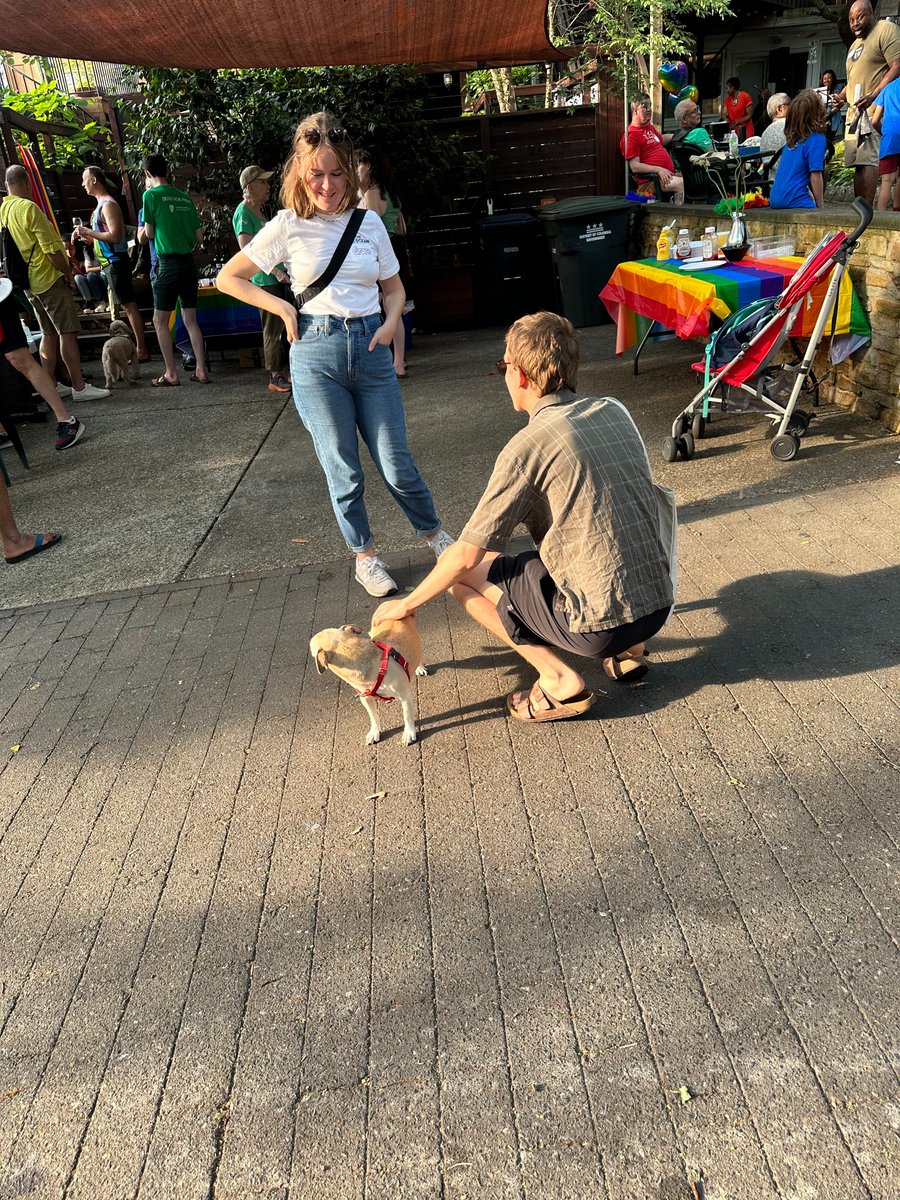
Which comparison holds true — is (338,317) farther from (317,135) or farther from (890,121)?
(890,121)

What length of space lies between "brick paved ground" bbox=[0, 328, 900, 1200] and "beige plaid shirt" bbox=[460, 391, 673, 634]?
56 cm

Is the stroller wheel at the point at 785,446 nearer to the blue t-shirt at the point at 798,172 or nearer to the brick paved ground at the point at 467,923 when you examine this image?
the brick paved ground at the point at 467,923

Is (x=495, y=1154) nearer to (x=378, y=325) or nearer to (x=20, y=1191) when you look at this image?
(x=20, y=1191)

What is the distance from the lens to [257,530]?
16.7 feet

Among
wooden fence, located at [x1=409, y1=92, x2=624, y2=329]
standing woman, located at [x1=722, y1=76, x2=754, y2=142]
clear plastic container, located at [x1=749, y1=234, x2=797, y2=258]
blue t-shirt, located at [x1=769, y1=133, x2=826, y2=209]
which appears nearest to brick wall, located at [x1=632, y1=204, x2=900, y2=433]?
clear plastic container, located at [x1=749, y1=234, x2=797, y2=258]

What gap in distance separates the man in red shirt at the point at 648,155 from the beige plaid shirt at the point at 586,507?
26.4ft

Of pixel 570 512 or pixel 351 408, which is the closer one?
pixel 570 512

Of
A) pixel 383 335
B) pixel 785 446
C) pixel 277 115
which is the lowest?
pixel 785 446

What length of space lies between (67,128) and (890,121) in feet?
37.0

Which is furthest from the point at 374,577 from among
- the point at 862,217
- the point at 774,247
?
the point at 774,247

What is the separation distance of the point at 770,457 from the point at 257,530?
123 inches

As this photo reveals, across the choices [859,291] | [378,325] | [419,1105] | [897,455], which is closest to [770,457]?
[897,455]

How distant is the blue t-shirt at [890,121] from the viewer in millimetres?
6723

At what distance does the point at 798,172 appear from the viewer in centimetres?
632
